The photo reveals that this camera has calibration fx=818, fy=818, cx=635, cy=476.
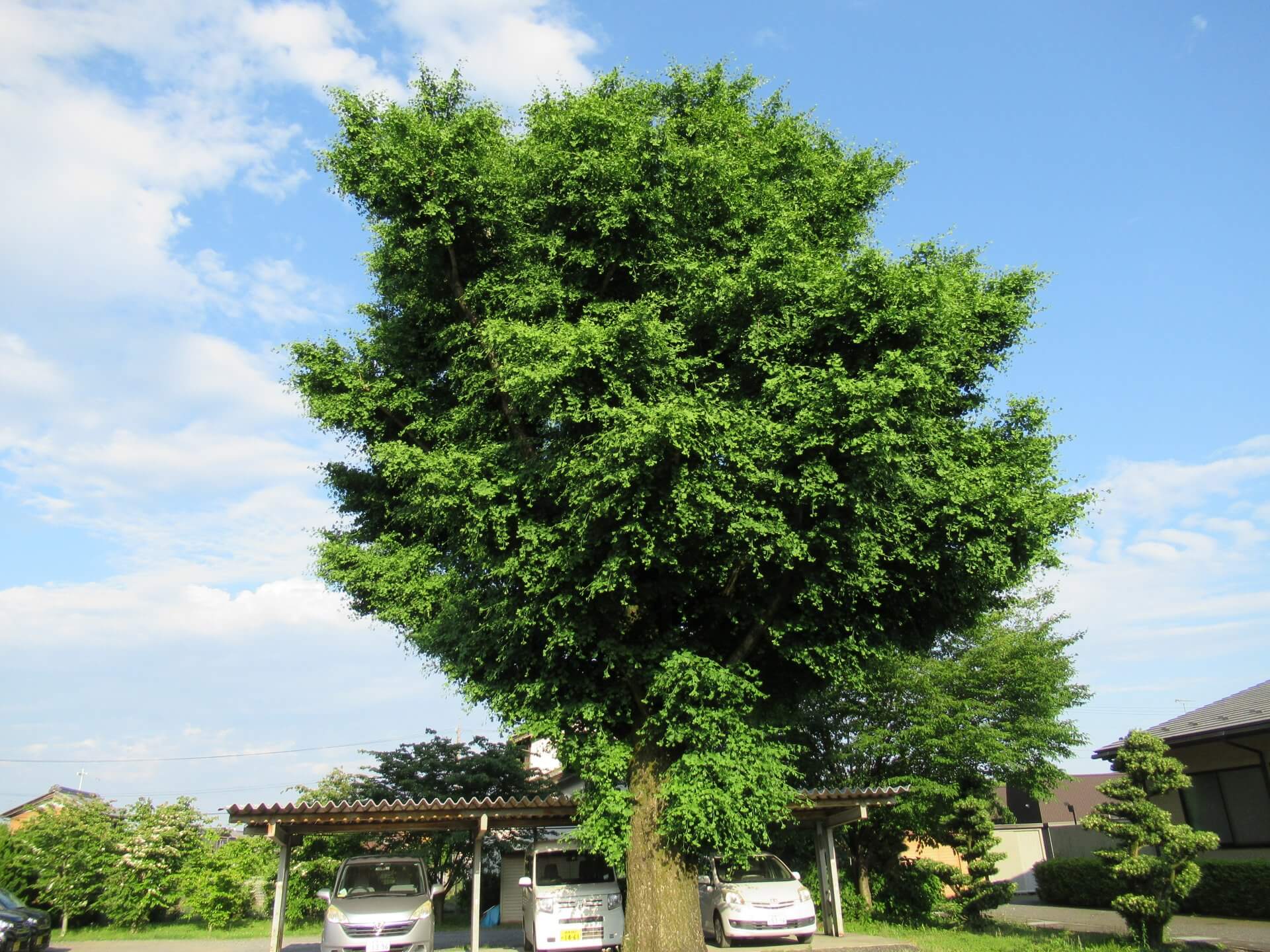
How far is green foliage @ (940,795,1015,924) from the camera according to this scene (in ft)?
62.3

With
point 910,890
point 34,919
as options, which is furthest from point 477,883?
point 910,890

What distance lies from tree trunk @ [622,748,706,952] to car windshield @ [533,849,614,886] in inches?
129

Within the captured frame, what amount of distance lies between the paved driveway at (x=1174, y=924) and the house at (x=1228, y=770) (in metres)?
1.91

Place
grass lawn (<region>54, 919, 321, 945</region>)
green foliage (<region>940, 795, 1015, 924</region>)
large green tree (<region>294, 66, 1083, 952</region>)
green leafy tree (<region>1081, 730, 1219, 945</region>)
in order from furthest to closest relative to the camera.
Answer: grass lawn (<region>54, 919, 321, 945</region>), green foliage (<region>940, 795, 1015, 924</region>), green leafy tree (<region>1081, 730, 1219, 945</region>), large green tree (<region>294, 66, 1083, 952</region>)

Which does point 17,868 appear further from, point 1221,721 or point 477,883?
point 1221,721

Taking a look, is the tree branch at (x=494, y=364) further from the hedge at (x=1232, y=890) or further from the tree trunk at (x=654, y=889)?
the hedge at (x=1232, y=890)

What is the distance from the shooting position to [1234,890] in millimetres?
17172

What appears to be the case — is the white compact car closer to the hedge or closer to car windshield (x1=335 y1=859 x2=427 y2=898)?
car windshield (x1=335 y1=859 x2=427 y2=898)

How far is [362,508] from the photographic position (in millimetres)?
16375

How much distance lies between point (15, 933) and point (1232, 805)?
25.6 meters

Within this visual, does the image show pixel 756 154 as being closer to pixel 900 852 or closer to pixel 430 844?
pixel 900 852

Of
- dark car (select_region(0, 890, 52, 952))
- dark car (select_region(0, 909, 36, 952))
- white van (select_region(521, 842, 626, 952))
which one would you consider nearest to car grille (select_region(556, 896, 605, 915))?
white van (select_region(521, 842, 626, 952))

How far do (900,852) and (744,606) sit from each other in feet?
46.8

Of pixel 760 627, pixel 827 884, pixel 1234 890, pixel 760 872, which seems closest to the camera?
pixel 760 627
